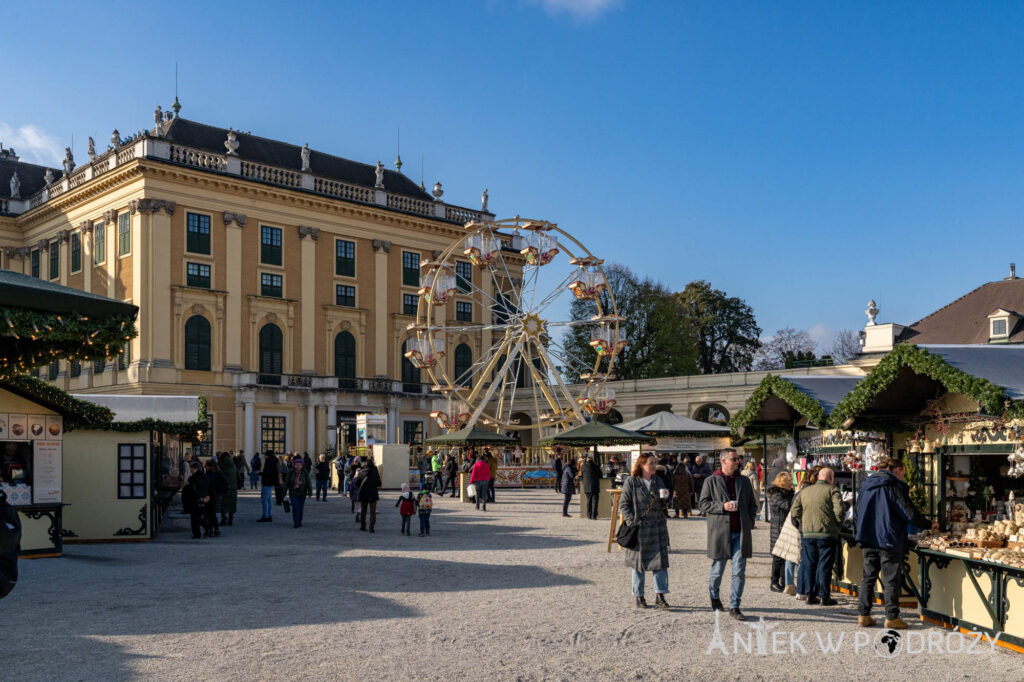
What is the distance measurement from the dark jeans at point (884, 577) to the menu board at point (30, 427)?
12.0 m

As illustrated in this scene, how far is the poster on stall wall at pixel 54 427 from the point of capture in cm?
1596

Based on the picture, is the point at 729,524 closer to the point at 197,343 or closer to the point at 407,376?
the point at 197,343

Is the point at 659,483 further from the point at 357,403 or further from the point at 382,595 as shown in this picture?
the point at 357,403

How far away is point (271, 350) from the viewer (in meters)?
52.2

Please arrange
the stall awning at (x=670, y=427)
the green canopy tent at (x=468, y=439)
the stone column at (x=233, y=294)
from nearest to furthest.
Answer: the stall awning at (x=670, y=427)
the green canopy tent at (x=468, y=439)
the stone column at (x=233, y=294)

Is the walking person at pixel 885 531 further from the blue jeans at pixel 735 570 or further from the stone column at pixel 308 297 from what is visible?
the stone column at pixel 308 297

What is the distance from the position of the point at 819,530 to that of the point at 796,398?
2.99m

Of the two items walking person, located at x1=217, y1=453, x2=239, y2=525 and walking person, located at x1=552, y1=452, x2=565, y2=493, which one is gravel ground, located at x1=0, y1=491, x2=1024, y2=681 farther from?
walking person, located at x1=552, y1=452, x2=565, y2=493

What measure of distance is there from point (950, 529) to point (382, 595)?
5.99 meters

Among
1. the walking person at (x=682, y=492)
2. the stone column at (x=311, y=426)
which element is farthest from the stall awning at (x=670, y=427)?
the stone column at (x=311, y=426)

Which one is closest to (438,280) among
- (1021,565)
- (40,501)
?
(40,501)

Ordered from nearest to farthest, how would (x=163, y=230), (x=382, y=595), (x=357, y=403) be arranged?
(x=382, y=595)
(x=163, y=230)
(x=357, y=403)

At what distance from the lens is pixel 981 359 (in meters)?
10.9

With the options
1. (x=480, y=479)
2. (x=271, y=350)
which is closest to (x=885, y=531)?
(x=480, y=479)
